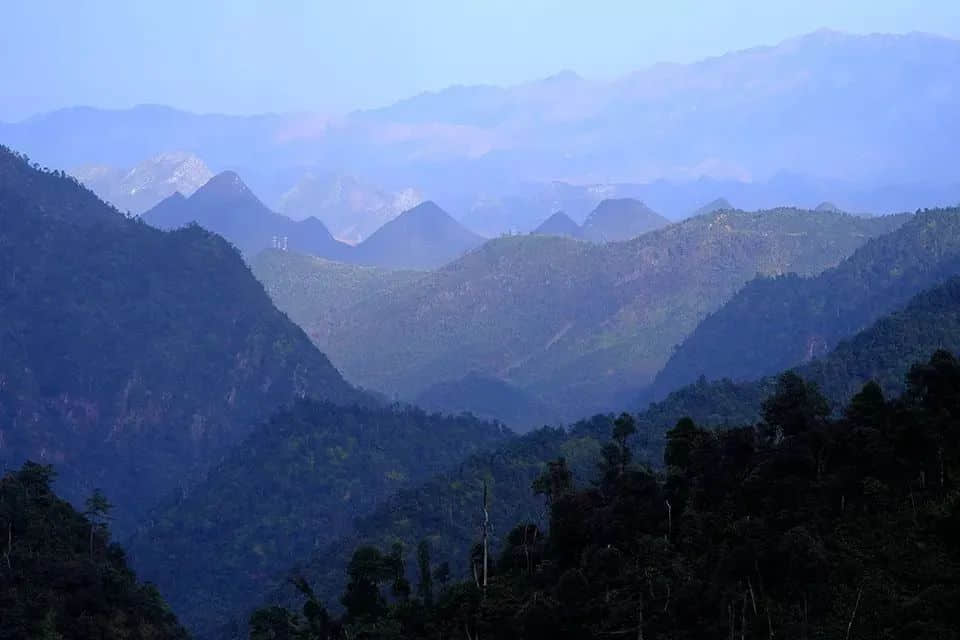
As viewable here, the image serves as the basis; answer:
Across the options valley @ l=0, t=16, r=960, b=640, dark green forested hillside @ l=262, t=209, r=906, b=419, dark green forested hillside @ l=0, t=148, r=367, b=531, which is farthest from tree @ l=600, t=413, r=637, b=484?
dark green forested hillside @ l=262, t=209, r=906, b=419

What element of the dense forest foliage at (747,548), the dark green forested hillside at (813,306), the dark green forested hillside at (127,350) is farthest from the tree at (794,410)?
the dark green forested hillside at (127,350)

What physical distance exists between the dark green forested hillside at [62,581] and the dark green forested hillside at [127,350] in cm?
6050

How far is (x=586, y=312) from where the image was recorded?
18638 cm

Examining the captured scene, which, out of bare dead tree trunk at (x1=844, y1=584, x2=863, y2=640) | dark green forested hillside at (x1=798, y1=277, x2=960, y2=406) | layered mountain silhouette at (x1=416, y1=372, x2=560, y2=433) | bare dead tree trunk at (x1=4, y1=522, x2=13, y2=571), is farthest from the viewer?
layered mountain silhouette at (x1=416, y1=372, x2=560, y2=433)

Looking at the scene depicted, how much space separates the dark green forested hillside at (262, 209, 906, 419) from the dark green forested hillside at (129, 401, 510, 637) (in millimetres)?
52030

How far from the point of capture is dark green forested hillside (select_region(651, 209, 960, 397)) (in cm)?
11775

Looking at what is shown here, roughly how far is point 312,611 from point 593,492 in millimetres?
11467

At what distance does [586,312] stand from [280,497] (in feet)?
320

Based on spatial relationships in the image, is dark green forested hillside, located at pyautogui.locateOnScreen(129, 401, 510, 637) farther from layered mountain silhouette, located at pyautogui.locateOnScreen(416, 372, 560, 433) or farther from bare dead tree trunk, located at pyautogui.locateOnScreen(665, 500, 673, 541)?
bare dead tree trunk, located at pyautogui.locateOnScreen(665, 500, 673, 541)

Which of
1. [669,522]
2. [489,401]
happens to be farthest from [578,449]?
[489,401]

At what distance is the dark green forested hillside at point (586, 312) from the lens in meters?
169

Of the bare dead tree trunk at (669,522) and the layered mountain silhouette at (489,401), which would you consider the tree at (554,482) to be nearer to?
the bare dead tree trunk at (669,522)

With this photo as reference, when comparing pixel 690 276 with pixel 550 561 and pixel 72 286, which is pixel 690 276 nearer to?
pixel 72 286

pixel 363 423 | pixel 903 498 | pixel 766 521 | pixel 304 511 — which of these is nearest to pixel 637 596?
Result: pixel 766 521
